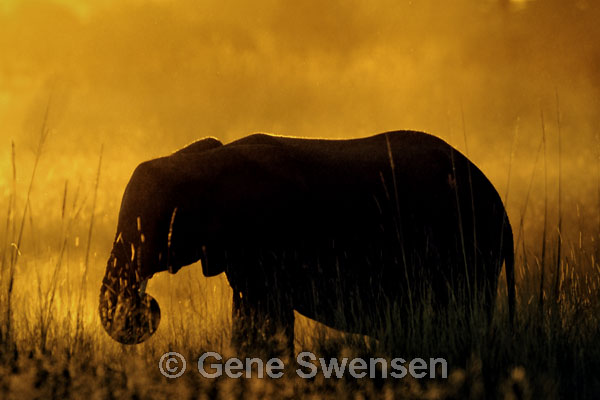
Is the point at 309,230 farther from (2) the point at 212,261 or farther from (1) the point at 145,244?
(1) the point at 145,244

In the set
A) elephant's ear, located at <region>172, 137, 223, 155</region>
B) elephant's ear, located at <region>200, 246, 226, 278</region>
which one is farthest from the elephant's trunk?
elephant's ear, located at <region>172, 137, 223, 155</region>

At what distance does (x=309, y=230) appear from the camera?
18.2 feet

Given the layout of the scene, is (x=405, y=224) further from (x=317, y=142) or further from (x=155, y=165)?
(x=155, y=165)

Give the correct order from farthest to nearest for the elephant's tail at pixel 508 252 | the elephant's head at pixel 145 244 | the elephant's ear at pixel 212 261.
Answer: the elephant's tail at pixel 508 252
the elephant's ear at pixel 212 261
the elephant's head at pixel 145 244

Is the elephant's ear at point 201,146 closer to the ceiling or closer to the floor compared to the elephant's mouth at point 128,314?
closer to the ceiling

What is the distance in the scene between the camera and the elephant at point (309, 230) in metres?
5.16

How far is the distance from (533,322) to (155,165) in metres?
2.45

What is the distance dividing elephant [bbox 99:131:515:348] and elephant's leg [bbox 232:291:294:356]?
0.01 m

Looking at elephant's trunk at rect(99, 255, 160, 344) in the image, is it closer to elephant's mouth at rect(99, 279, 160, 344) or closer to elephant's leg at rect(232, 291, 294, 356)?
elephant's mouth at rect(99, 279, 160, 344)

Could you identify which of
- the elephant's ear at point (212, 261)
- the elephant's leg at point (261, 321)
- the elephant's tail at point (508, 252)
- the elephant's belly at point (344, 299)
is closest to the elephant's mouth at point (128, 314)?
the elephant's ear at point (212, 261)

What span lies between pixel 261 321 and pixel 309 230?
68 centimetres

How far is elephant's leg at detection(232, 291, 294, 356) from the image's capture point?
4934 millimetres

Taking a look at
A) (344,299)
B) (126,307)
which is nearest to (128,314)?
(126,307)

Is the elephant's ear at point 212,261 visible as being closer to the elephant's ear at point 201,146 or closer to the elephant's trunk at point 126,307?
the elephant's trunk at point 126,307
